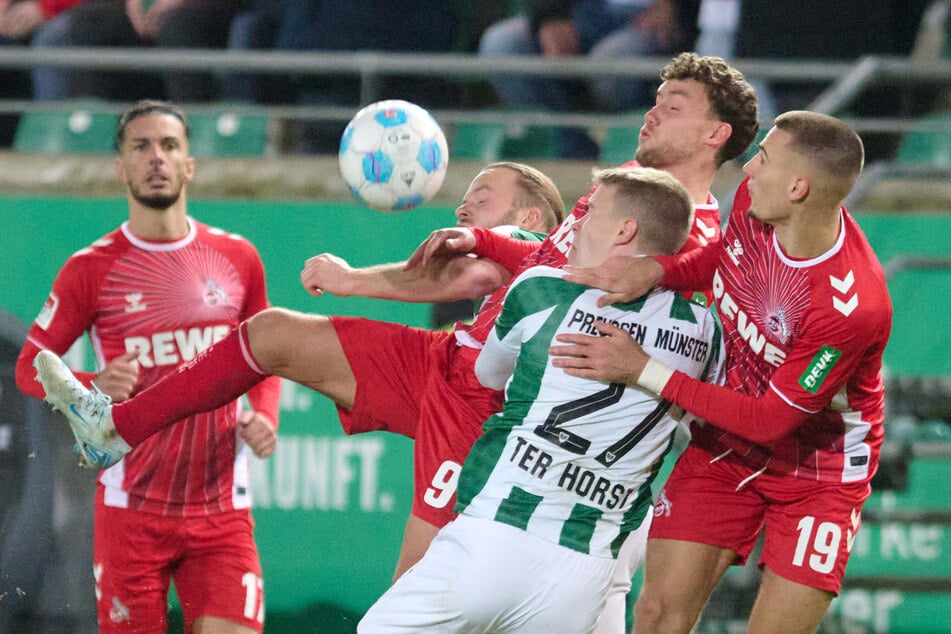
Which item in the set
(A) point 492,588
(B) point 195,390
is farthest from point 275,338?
(A) point 492,588

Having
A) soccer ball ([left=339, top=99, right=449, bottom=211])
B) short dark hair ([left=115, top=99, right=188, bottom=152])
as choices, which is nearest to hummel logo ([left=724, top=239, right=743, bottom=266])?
soccer ball ([left=339, top=99, right=449, bottom=211])

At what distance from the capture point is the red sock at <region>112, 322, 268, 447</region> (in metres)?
4.00

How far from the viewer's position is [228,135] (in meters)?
7.14

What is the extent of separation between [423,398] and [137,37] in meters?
4.31

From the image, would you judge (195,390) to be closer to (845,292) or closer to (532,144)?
(845,292)

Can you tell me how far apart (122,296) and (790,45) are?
3.70 metres

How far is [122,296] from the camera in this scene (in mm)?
5020

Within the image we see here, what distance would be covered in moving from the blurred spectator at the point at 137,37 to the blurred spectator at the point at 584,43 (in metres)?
1.59

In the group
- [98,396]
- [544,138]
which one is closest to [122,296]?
[98,396]

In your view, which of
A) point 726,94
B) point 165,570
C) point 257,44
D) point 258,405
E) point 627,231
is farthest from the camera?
point 257,44

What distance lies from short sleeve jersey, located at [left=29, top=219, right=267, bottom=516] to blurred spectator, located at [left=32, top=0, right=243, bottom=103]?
254 centimetres

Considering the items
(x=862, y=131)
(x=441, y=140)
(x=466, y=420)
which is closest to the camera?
(x=466, y=420)

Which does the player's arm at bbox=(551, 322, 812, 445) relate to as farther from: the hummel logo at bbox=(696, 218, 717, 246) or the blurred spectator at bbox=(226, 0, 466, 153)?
the blurred spectator at bbox=(226, 0, 466, 153)

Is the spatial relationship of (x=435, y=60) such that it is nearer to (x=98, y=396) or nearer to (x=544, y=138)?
(x=544, y=138)
